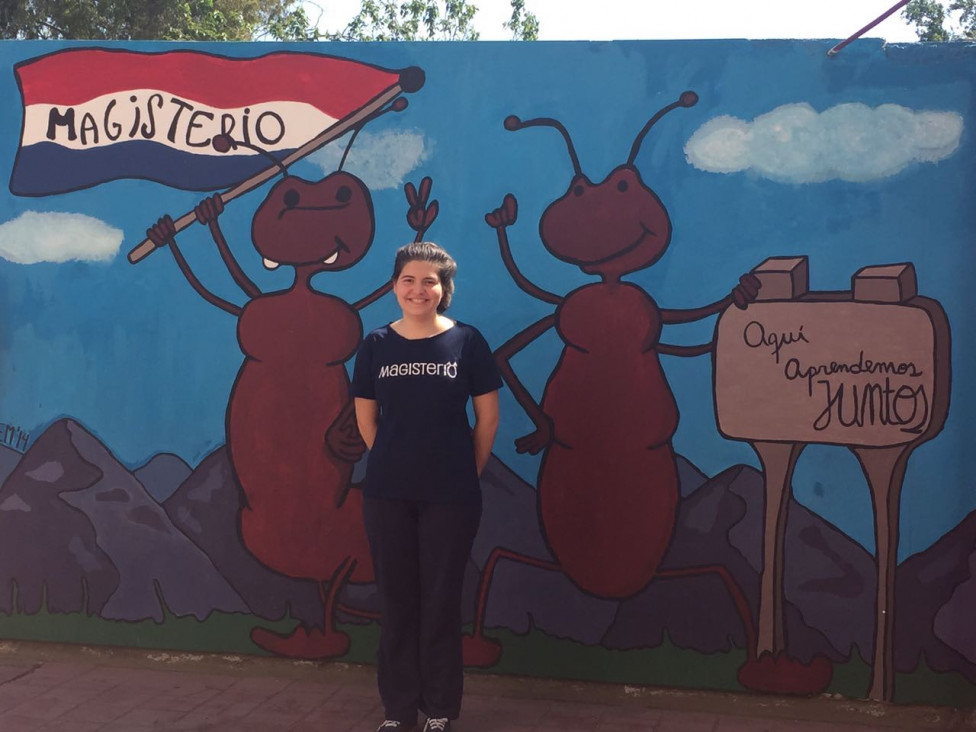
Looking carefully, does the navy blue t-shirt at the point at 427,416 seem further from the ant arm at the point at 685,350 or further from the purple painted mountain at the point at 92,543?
the purple painted mountain at the point at 92,543

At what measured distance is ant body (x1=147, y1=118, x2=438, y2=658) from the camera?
178 inches

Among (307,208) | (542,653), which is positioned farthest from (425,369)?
(542,653)

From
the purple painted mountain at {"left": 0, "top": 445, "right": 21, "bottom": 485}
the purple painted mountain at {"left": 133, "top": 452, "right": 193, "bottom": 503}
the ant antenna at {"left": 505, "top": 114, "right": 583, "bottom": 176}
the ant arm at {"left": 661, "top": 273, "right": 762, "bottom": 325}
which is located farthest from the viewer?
the purple painted mountain at {"left": 0, "top": 445, "right": 21, "bottom": 485}

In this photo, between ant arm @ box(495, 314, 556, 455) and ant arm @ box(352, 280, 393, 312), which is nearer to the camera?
ant arm @ box(495, 314, 556, 455)

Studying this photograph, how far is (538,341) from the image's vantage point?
171 inches

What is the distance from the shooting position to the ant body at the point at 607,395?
4258mm

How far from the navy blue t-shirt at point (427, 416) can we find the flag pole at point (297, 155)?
3.57 ft

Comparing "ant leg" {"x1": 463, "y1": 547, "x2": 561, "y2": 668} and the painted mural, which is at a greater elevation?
the painted mural

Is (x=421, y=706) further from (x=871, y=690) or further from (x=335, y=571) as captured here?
(x=871, y=690)

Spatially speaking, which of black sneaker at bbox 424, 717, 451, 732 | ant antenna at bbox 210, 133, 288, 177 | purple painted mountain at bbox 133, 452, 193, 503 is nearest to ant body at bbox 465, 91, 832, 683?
black sneaker at bbox 424, 717, 451, 732

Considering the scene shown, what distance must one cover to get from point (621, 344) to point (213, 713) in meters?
2.10

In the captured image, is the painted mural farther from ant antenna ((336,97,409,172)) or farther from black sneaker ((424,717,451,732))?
black sneaker ((424,717,451,732))

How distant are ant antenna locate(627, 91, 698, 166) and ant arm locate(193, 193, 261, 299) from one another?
5.36 ft

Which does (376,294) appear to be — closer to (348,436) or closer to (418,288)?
(348,436)
